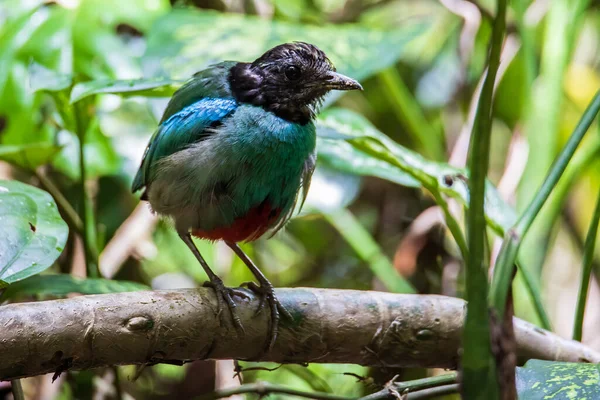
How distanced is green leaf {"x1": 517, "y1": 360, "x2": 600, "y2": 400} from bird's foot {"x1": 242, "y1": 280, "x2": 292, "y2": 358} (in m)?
0.74

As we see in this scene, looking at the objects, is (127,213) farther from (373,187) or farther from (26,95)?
(373,187)

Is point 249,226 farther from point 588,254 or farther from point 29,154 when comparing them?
point 588,254

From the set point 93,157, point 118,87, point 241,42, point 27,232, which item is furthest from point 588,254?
point 93,157

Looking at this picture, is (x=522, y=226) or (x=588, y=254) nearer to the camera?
(x=522, y=226)

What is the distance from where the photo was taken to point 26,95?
314cm

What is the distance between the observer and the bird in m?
2.37

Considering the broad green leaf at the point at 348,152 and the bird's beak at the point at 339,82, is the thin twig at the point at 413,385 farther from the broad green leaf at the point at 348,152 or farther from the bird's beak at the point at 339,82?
the bird's beak at the point at 339,82

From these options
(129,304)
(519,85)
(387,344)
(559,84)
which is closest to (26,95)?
(129,304)

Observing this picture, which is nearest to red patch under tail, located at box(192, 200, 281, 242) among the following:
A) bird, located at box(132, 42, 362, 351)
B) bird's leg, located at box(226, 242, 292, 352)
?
bird, located at box(132, 42, 362, 351)

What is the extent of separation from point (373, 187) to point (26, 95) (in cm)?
220

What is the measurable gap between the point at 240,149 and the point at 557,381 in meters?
1.28

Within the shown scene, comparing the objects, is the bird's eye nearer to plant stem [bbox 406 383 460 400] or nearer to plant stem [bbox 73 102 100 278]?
plant stem [bbox 73 102 100 278]

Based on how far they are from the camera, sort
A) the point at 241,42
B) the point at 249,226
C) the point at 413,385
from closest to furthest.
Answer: the point at 413,385 < the point at 249,226 < the point at 241,42

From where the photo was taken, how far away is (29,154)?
2674mm
